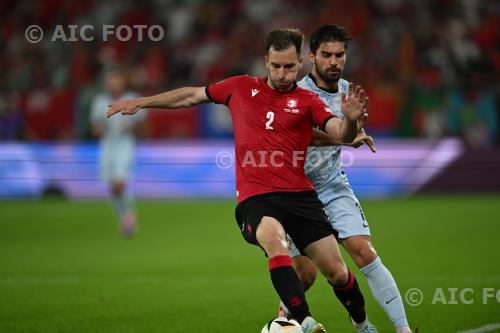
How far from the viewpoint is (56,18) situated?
25078 mm

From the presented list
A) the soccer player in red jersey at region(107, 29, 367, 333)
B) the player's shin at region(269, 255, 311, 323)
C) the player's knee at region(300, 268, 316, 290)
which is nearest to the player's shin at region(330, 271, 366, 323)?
the soccer player in red jersey at region(107, 29, 367, 333)

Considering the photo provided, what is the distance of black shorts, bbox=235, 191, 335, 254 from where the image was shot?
6.84m

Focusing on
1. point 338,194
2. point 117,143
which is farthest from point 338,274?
point 117,143

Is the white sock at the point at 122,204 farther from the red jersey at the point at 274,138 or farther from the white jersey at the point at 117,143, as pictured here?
the red jersey at the point at 274,138

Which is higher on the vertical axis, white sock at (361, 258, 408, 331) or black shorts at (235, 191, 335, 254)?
black shorts at (235, 191, 335, 254)

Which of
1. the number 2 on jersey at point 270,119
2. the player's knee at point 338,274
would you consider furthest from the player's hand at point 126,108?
the player's knee at point 338,274

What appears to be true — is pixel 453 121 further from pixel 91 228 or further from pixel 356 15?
pixel 91 228

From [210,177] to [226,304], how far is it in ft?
37.0

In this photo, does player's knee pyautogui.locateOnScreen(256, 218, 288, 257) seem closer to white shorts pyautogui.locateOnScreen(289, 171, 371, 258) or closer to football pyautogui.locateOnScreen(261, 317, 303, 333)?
football pyautogui.locateOnScreen(261, 317, 303, 333)

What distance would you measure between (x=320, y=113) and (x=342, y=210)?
91 centimetres

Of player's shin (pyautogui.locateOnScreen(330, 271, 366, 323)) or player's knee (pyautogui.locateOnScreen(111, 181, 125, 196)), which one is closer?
player's shin (pyautogui.locateOnScreen(330, 271, 366, 323))

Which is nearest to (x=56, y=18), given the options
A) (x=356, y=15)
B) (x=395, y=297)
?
(x=356, y=15)

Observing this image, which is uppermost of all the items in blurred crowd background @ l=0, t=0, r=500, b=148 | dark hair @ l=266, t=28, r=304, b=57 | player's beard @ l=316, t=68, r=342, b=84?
blurred crowd background @ l=0, t=0, r=500, b=148

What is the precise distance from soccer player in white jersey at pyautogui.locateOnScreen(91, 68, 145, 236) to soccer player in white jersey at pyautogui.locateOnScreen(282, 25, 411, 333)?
26.2 ft
